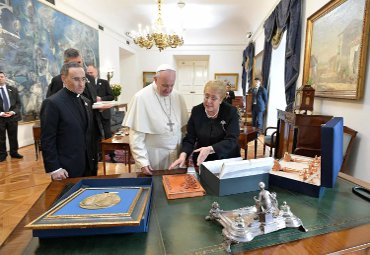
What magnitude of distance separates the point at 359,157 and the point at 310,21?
2.16m

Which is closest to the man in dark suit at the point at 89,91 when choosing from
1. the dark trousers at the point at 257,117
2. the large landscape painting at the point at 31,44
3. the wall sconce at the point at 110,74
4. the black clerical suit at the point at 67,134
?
the black clerical suit at the point at 67,134

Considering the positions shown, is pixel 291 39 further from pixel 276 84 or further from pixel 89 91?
pixel 89 91

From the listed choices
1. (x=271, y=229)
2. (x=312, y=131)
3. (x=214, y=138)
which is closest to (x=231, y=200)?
(x=271, y=229)

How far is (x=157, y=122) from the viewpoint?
1.87 metres

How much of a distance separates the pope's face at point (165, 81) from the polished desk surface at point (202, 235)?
93 cm

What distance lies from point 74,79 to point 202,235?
59.6 inches

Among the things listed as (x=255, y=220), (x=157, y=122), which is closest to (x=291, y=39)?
(x=157, y=122)

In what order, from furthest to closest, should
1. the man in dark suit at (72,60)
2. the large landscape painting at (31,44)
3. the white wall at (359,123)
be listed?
the large landscape painting at (31,44), the man in dark suit at (72,60), the white wall at (359,123)

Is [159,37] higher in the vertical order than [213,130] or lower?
higher

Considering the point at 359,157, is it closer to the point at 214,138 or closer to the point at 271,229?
the point at 214,138

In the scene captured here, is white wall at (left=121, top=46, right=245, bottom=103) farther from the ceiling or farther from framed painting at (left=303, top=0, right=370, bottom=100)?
framed painting at (left=303, top=0, right=370, bottom=100)

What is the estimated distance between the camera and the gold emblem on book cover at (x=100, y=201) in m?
0.90

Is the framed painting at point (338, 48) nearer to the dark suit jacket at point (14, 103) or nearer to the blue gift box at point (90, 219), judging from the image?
the blue gift box at point (90, 219)

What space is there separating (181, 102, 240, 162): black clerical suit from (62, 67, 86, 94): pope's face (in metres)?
0.90
